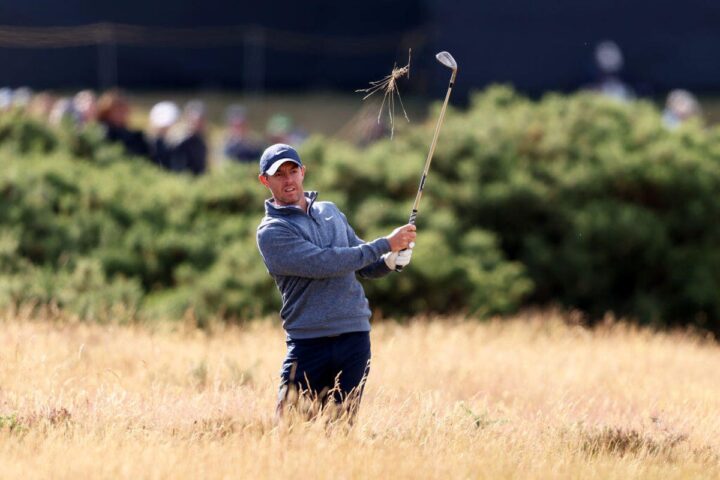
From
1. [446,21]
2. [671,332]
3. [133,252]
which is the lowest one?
[671,332]

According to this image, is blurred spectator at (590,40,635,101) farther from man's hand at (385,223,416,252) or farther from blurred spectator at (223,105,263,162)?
man's hand at (385,223,416,252)

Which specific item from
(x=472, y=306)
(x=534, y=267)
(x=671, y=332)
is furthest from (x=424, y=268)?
(x=671, y=332)

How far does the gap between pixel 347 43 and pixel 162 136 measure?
9495 millimetres

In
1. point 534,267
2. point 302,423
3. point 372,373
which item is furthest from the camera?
point 534,267

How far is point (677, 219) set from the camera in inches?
582

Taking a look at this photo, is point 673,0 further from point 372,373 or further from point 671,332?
point 372,373

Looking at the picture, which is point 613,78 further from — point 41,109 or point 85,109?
point 41,109

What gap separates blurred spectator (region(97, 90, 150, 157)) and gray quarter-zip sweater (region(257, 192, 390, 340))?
9751mm

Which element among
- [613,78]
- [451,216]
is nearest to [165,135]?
[451,216]

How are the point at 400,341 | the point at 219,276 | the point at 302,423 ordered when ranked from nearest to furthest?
the point at 302,423 < the point at 400,341 < the point at 219,276

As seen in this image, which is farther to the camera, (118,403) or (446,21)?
(446,21)

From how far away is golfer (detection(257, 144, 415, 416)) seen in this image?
6195 mm

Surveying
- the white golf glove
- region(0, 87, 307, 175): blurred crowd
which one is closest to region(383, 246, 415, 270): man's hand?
the white golf glove

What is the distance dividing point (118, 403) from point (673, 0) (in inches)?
804
